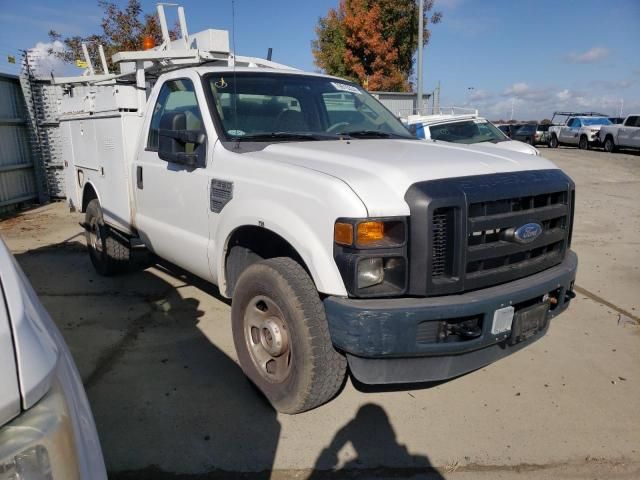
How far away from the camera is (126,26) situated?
17.0m

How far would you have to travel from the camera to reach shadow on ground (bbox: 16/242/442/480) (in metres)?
2.73

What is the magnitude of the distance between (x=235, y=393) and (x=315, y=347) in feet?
3.06

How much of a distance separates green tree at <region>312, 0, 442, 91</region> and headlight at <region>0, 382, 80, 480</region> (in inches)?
913

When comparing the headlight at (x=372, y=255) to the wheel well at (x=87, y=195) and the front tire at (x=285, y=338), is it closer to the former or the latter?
the front tire at (x=285, y=338)

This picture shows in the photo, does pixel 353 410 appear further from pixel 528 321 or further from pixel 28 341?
pixel 28 341

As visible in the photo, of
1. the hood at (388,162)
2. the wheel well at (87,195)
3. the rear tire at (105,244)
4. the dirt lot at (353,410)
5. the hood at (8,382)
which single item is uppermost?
the hood at (388,162)

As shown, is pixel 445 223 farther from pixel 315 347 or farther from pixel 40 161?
pixel 40 161

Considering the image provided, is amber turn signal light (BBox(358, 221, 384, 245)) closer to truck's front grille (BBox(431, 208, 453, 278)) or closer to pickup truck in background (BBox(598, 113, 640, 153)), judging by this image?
truck's front grille (BBox(431, 208, 453, 278))

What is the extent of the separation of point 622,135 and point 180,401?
25420mm

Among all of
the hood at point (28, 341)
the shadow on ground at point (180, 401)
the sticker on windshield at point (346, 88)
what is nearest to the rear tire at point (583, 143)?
the sticker on windshield at point (346, 88)

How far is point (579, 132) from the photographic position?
26.3m

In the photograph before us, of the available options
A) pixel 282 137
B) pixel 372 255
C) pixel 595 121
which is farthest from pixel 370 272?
pixel 595 121

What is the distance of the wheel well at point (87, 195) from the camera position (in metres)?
5.83

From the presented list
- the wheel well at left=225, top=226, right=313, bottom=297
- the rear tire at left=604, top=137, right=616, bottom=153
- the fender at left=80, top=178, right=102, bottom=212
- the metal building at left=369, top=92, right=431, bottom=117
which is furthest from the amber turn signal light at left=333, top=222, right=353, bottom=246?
the rear tire at left=604, top=137, right=616, bottom=153
